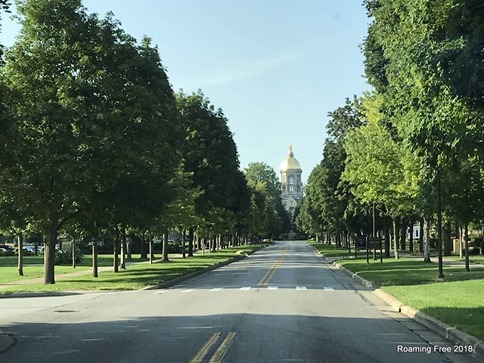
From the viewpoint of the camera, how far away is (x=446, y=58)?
1255 cm

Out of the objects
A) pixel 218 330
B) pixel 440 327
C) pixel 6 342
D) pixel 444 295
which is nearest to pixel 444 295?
pixel 444 295

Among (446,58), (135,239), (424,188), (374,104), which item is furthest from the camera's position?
(135,239)

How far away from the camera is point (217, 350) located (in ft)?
33.1

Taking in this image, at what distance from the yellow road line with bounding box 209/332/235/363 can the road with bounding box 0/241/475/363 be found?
0.02 m

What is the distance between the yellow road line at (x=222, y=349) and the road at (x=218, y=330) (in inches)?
0.6

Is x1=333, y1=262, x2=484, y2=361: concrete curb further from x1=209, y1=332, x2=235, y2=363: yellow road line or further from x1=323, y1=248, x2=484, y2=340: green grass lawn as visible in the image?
x1=209, y1=332, x2=235, y2=363: yellow road line

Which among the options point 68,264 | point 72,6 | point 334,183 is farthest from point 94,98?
point 334,183

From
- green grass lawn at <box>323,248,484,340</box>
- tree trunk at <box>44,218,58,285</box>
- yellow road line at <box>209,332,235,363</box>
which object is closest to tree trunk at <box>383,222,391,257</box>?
green grass lawn at <box>323,248,484,340</box>

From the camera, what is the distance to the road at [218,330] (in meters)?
9.87

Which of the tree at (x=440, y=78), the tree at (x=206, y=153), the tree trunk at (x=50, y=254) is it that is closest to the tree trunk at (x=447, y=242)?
the tree at (x=206, y=153)

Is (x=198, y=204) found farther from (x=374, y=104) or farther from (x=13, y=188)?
(x=13, y=188)

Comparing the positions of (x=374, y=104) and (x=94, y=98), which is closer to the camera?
(x=94, y=98)

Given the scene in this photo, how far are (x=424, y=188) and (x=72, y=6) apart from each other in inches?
725

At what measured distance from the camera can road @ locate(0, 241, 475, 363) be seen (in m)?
9.87
